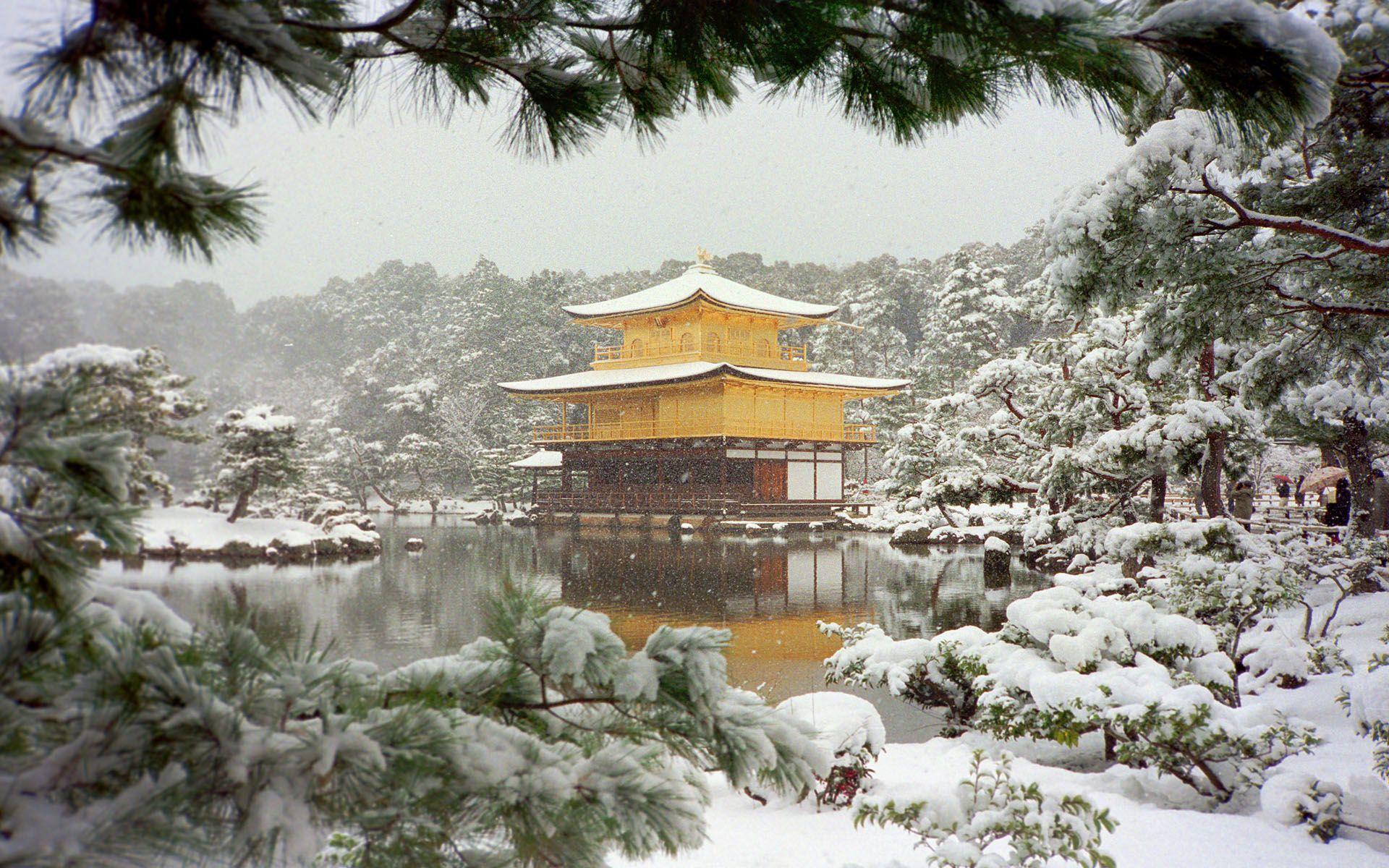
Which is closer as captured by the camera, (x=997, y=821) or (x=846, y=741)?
(x=997, y=821)

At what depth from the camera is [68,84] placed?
75 cm

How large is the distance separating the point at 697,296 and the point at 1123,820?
1572 centimetres

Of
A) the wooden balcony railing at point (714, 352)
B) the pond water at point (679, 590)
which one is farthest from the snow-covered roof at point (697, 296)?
the pond water at point (679, 590)

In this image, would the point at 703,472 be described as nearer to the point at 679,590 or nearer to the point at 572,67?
the point at 679,590

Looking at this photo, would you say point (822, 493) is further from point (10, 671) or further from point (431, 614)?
point (10, 671)

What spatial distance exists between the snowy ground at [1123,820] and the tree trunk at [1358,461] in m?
3.76

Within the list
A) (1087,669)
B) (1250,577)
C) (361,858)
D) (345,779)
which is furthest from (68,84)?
(1250,577)

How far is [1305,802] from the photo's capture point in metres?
2.37

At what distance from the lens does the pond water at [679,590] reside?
4441mm

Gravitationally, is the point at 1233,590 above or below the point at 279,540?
above

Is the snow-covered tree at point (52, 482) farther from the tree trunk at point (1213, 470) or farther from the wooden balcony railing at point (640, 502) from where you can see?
the wooden balcony railing at point (640, 502)

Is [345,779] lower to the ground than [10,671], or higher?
lower

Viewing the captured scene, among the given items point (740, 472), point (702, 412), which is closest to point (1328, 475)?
point (740, 472)

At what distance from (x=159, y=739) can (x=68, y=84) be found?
0.58 meters
